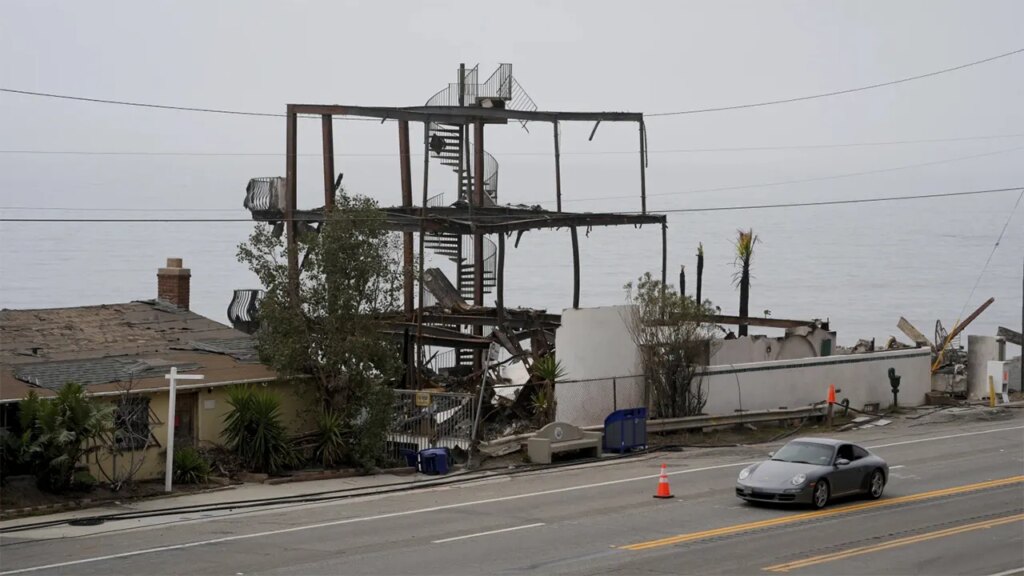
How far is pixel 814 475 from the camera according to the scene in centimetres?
2370

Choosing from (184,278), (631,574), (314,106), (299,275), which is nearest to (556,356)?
(299,275)

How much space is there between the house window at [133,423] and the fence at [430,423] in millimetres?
6126

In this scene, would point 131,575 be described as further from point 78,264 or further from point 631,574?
point 78,264

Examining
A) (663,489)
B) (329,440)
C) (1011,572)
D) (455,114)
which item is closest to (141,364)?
(329,440)

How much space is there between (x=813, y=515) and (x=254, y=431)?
39.6ft

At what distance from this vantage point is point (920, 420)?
3838cm

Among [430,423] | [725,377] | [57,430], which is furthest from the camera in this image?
[725,377]

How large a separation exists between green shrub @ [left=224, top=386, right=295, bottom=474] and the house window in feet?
6.66

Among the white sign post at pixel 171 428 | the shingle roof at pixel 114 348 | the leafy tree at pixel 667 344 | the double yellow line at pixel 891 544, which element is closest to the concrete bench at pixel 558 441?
the leafy tree at pixel 667 344

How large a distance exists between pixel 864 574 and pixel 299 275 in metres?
16.2

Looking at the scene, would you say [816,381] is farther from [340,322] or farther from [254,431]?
[254,431]

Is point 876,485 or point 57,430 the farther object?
point 876,485

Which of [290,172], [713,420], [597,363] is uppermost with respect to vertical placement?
[290,172]

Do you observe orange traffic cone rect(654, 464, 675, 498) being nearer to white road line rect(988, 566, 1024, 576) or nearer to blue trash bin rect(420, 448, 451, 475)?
blue trash bin rect(420, 448, 451, 475)
